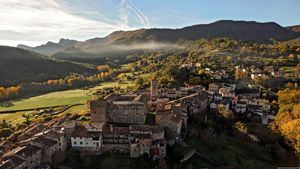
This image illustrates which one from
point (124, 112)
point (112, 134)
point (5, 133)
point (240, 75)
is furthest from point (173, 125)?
point (240, 75)

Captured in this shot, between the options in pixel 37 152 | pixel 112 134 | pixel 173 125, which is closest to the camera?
pixel 37 152

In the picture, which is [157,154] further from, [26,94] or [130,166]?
[26,94]

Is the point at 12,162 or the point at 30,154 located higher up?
the point at 30,154

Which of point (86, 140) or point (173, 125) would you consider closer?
point (86, 140)

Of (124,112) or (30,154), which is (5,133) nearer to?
(30,154)

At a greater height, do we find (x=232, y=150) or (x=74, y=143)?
(x=74, y=143)

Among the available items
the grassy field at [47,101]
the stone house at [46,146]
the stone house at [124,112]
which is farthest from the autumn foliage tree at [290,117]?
the grassy field at [47,101]

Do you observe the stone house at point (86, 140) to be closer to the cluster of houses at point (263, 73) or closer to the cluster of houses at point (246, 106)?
the cluster of houses at point (246, 106)

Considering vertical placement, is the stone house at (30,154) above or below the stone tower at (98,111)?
below

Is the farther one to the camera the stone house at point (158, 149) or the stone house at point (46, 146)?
the stone house at point (158, 149)

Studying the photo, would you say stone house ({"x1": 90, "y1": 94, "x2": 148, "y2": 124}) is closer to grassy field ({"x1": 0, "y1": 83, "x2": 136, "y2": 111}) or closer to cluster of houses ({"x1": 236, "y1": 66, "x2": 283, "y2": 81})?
grassy field ({"x1": 0, "y1": 83, "x2": 136, "y2": 111})

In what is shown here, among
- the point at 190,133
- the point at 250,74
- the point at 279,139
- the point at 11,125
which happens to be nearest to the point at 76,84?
the point at 11,125
